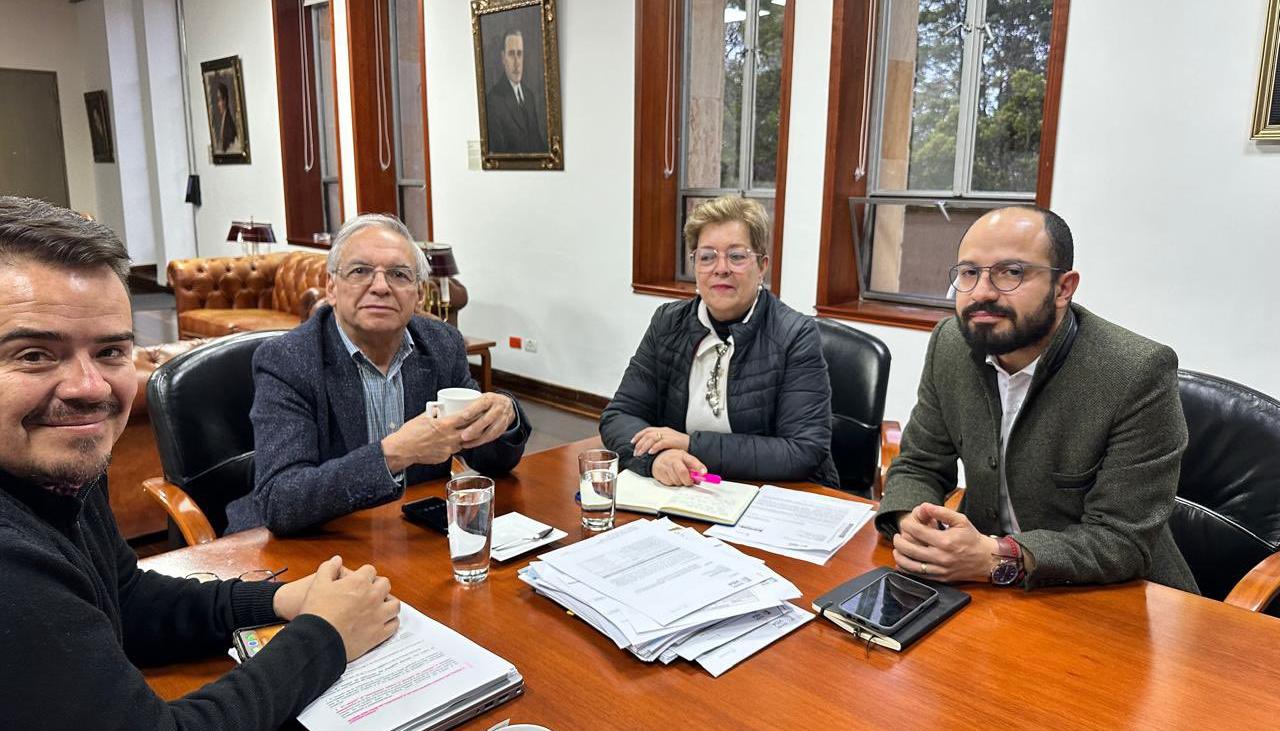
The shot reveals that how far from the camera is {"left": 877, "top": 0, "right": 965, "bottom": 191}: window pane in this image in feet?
12.6

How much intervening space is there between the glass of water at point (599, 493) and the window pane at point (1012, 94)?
2.92m

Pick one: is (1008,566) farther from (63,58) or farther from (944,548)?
(63,58)

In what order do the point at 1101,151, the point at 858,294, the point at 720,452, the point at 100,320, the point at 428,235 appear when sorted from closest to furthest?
the point at 100,320, the point at 720,452, the point at 1101,151, the point at 858,294, the point at 428,235

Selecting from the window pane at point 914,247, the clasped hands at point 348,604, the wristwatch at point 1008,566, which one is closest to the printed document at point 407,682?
the clasped hands at point 348,604

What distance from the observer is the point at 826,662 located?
A: 1.09 meters

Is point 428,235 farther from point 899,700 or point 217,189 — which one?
point 899,700

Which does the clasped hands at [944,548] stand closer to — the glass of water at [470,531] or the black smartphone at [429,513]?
the glass of water at [470,531]

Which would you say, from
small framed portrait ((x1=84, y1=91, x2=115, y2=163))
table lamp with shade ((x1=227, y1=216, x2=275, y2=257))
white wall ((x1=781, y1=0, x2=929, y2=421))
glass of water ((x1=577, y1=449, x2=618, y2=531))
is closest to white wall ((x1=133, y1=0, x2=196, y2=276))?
small framed portrait ((x1=84, y1=91, x2=115, y2=163))

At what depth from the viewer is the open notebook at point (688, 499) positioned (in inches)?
62.3

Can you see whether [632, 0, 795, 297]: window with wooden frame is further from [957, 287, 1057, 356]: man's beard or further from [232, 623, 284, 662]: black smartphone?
[232, 623, 284, 662]: black smartphone

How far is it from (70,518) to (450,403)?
30.4 inches

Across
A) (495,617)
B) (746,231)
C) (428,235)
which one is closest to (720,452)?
(746,231)

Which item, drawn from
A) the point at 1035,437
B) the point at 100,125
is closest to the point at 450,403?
the point at 1035,437

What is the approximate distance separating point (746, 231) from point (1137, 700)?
55.4 inches
